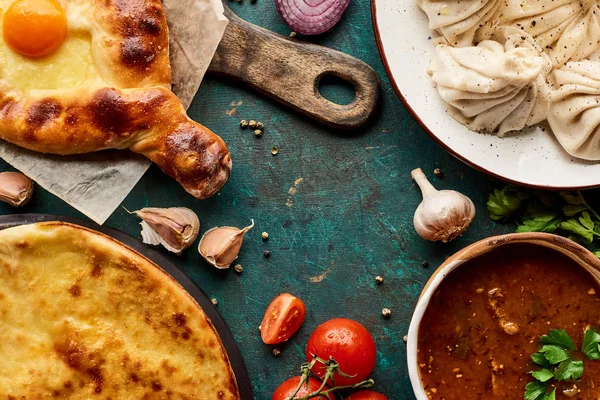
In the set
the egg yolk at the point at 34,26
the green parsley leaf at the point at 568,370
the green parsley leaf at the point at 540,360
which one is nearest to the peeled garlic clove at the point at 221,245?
the egg yolk at the point at 34,26

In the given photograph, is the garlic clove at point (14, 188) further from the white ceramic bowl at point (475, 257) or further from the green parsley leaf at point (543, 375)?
the green parsley leaf at point (543, 375)

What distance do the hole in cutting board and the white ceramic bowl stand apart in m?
0.98

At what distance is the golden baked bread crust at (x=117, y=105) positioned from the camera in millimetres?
3293

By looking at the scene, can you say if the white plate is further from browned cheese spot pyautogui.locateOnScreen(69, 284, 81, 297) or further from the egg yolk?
browned cheese spot pyautogui.locateOnScreen(69, 284, 81, 297)

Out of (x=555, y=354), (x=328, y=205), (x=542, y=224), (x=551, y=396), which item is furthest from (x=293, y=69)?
(x=551, y=396)

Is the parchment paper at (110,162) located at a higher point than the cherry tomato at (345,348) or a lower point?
higher

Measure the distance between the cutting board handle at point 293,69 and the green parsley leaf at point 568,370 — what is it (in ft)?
4.60

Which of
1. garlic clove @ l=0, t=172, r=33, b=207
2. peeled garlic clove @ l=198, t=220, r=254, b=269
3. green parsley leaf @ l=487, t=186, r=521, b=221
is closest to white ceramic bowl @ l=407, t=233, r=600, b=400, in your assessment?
green parsley leaf @ l=487, t=186, r=521, b=221

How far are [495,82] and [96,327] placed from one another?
6.60 feet

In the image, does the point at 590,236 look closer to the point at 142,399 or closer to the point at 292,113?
the point at 292,113

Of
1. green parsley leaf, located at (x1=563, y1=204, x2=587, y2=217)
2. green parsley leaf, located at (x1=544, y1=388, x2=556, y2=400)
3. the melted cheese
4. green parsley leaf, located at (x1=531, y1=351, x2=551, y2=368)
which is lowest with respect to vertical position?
green parsley leaf, located at (x1=544, y1=388, x2=556, y2=400)

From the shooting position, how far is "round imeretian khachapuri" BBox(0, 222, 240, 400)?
10.7 ft

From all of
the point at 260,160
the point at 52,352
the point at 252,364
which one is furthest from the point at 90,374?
the point at 260,160

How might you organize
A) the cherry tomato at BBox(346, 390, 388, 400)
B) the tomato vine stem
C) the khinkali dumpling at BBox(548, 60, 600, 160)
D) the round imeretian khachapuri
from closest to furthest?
the tomato vine stem → the round imeretian khachapuri → the khinkali dumpling at BBox(548, 60, 600, 160) → the cherry tomato at BBox(346, 390, 388, 400)
